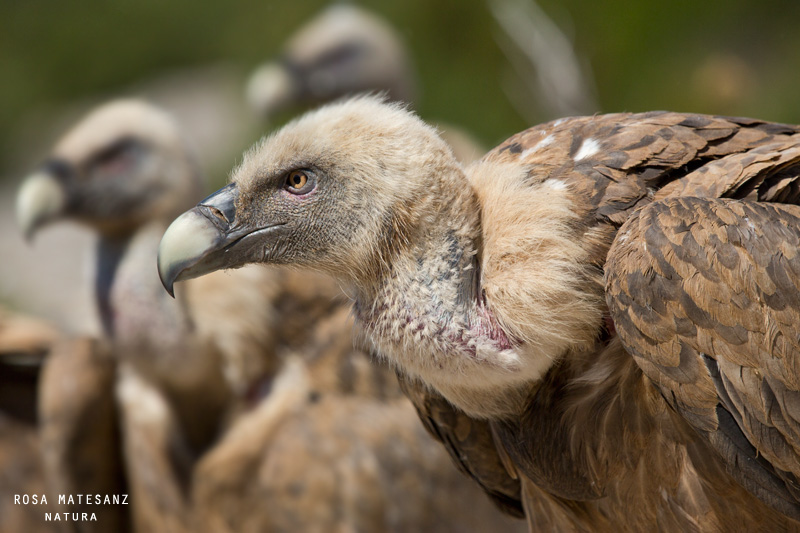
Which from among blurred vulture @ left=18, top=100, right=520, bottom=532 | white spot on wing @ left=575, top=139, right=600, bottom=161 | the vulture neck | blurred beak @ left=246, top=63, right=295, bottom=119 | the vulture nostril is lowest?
blurred vulture @ left=18, top=100, right=520, bottom=532

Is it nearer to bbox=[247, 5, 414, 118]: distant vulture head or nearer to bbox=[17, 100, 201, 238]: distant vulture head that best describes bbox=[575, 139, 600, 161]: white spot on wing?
bbox=[17, 100, 201, 238]: distant vulture head

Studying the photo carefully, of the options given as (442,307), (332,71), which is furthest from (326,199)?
(332,71)

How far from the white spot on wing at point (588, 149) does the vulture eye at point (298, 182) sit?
66 centimetres

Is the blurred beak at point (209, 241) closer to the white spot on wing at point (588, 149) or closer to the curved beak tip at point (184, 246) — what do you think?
the curved beak tip at point (184, 246)

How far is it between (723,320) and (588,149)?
0.56 metres

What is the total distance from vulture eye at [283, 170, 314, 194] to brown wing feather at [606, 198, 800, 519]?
2.71 feet

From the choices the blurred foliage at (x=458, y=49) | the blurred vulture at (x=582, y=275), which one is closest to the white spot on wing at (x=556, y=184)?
the blurred vulture at (x=582, y=275)

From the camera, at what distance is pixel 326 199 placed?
2.47 metres

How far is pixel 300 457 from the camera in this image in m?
4.09

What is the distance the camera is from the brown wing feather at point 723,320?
81.3 inches

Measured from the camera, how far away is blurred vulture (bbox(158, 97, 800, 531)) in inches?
81.7

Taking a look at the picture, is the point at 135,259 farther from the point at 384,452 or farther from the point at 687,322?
the point at 687,322

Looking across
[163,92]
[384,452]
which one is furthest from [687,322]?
[163,92]

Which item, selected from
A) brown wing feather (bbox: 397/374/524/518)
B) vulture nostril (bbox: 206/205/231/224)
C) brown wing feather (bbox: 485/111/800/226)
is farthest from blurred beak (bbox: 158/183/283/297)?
brown wing feather (bbox: 485/111/800/226)
